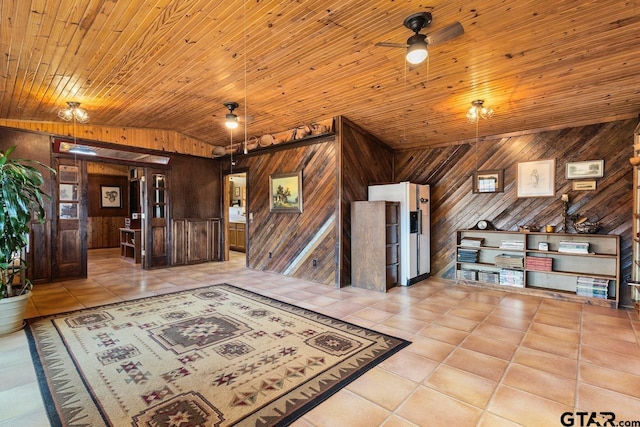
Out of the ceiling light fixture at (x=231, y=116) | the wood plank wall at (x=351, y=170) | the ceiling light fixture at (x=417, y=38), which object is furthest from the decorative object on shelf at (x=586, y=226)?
the ceiling light fixture at (x=231, y=116)

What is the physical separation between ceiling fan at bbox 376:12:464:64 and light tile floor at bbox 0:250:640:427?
2530 millimetres

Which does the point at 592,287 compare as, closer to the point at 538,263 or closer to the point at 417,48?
the point at 538,263

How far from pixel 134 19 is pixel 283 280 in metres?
4.21

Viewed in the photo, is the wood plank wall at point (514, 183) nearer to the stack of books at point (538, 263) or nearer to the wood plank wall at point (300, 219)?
the stack of books at point (538, 263)

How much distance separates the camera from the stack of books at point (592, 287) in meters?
4.12

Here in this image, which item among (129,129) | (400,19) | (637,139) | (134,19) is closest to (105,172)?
(129,129)

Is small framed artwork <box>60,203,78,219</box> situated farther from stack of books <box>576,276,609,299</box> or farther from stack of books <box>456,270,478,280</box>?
stack of books <box>576,276,609,299</box>

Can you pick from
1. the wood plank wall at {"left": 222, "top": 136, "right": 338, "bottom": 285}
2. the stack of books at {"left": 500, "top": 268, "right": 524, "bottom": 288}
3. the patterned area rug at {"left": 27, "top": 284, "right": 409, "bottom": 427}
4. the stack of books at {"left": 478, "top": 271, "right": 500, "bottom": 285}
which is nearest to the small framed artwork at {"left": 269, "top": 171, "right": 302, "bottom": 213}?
the wood plank wall at {"left": 222, "top": 136, "right": 338, "bottom": 285}

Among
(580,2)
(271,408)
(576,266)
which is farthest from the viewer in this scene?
(576,266)

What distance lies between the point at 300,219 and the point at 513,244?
3578mm

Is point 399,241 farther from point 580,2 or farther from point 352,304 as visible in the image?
point 580,2

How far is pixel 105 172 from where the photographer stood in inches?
376

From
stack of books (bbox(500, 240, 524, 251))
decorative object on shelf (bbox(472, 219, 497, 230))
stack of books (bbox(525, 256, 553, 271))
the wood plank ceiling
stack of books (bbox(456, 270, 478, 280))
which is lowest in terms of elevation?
stack of books (bbox(456, 270, 478, 280))

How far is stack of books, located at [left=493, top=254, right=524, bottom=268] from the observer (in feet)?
15.6
